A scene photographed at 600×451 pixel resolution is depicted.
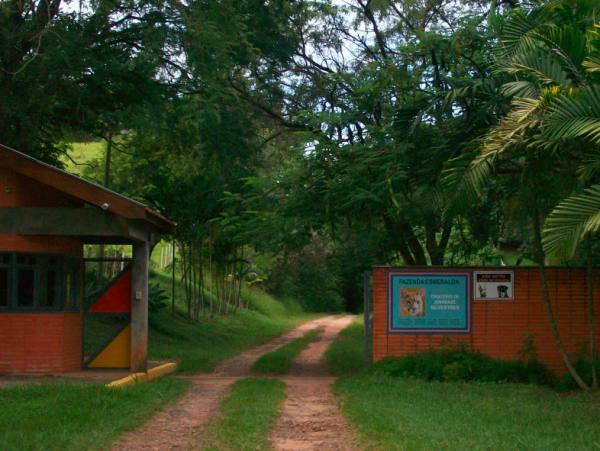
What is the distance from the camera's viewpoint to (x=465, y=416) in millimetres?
9820

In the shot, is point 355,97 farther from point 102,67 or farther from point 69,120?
point 69,120

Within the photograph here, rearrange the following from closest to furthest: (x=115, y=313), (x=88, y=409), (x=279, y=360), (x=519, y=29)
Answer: (x=88, y=409)
(x=519, y=29)
(x=115, y=313)
(x=279, y=360)

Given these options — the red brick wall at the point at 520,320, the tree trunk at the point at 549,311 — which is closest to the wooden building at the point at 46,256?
the red brick wall at the point at 520,320

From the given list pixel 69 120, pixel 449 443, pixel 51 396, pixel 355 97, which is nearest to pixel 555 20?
pixel 355 97

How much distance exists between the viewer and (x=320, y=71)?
22.0 metres

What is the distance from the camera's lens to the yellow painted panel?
1425 cm

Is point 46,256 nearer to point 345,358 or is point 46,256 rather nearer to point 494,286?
point 345,358

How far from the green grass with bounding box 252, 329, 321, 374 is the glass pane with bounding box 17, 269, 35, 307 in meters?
4.95

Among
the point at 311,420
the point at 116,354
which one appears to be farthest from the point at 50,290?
the point at 311,420

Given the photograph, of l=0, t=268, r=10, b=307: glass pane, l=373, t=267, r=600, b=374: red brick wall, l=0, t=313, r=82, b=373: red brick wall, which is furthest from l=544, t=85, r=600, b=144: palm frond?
l=0, t=268, r=10, b=307: glass pane

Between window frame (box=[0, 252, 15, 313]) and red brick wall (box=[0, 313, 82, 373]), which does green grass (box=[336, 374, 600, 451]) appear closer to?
red brick wall (box=[0, 313, 82, 373])

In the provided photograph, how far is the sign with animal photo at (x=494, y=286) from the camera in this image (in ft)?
47.1

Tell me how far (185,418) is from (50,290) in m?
4.87

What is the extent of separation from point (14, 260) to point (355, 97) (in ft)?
22.7
